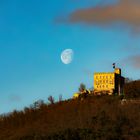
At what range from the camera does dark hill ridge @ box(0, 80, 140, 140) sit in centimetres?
5127

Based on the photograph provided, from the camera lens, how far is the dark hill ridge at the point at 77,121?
51.3m

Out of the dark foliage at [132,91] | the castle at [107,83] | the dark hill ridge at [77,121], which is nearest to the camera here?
the dark hill ridge at [77,121]

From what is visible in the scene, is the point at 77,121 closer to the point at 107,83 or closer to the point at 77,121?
the point at 77,121

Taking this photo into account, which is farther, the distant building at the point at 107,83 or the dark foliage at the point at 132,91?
the distant building at the point at 107,83

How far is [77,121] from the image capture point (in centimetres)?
6084

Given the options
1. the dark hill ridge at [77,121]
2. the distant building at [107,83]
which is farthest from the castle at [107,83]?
the dark hill ridge at [77,121]

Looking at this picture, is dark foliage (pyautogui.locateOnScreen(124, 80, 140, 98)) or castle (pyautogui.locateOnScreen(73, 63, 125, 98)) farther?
castle (pyautogui.locateOnScreen(73, 63, 125, 98))

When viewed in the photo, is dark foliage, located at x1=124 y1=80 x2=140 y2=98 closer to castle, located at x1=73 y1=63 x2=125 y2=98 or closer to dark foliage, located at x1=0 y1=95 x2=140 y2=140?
dark foliage, located at x1=0 y1=95 x2=140 y2=140

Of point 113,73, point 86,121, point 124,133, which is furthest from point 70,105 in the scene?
point 124,133

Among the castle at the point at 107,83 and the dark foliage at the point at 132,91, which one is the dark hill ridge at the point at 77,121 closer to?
the dark foliage at the point at 132,91

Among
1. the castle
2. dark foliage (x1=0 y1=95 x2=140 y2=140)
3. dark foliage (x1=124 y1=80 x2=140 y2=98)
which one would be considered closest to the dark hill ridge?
dark foliage (x1=0 y1=95 x2=140 y2=140)

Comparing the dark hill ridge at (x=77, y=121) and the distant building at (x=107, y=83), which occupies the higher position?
the distant building at (x=107, y=83)

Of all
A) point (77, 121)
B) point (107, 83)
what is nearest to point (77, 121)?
point (77, 121)

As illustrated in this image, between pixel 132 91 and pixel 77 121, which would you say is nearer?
pixel 77 121
